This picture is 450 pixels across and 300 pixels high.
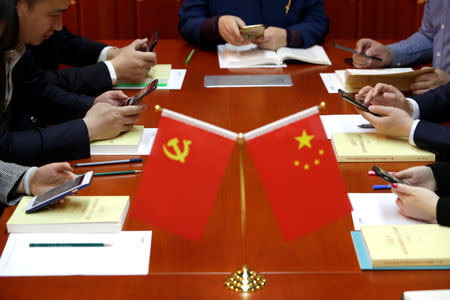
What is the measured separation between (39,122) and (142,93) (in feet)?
1.50

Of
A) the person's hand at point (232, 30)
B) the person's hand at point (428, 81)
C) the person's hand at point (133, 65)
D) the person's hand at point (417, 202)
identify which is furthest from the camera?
the person's hand at point (232, 30)

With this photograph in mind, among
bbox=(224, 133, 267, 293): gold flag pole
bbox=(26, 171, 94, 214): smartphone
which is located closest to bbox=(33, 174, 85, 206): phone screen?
bbox=(26, 171, 94, 214): smartphone

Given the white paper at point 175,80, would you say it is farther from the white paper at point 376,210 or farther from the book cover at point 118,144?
the white paper at point 376,210

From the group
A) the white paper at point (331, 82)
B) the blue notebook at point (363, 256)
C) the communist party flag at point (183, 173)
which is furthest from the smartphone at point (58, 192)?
the white paper at point (331, 82)

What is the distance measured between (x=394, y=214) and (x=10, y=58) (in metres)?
1.30

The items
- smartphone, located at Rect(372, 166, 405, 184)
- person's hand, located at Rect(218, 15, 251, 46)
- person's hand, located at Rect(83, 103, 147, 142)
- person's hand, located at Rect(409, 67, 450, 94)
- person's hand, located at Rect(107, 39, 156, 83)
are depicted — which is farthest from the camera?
person's hand, located at Rect(218, 15, 251, 46)

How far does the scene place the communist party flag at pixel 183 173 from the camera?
105cm

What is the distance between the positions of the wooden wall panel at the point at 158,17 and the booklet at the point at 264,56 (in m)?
1.14

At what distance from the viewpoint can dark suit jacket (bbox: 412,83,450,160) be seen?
63.7 inches

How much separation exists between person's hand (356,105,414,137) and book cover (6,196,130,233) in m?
0.79

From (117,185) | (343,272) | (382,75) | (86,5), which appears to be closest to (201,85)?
(382,75)

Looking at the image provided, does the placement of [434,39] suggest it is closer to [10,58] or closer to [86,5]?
[10,58]

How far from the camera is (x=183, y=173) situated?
1073mm

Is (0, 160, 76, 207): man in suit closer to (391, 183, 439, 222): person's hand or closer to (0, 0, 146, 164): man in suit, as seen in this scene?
(0, 0, 146, 164): man in suit
